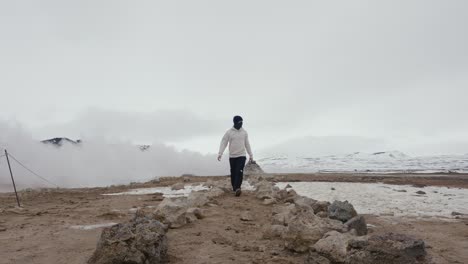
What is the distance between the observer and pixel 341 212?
19.6 ft

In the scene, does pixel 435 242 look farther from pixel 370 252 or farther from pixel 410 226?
pixel 370 252

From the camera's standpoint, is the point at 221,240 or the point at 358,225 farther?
the point at 358,225

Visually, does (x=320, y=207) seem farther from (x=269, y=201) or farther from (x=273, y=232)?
(x=273, y=232)

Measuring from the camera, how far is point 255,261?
149 inches

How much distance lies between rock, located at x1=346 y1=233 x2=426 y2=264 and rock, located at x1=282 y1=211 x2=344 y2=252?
0.86m

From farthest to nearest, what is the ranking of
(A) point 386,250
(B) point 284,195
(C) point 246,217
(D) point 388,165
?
(D) point 388,165, (B) point 284,195, (C) point 246,217, (A) point 386,250

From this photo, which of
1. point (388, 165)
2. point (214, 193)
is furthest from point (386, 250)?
point (388, 165)

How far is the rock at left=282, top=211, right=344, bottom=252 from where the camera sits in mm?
4059

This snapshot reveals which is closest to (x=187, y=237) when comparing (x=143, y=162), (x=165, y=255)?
(x=165, y=255)

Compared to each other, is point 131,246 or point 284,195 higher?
point 131,246

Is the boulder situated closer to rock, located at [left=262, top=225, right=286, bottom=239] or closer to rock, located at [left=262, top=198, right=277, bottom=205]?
rock, located at [left=262, top=198, right=277, bottom=205]

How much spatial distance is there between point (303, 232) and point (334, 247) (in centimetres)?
67

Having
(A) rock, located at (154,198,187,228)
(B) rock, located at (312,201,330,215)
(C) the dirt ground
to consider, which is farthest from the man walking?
(A) rock, located at (154,198,187,228)

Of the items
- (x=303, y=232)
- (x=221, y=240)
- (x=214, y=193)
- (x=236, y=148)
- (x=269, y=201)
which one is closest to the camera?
(x=303, y=232)
